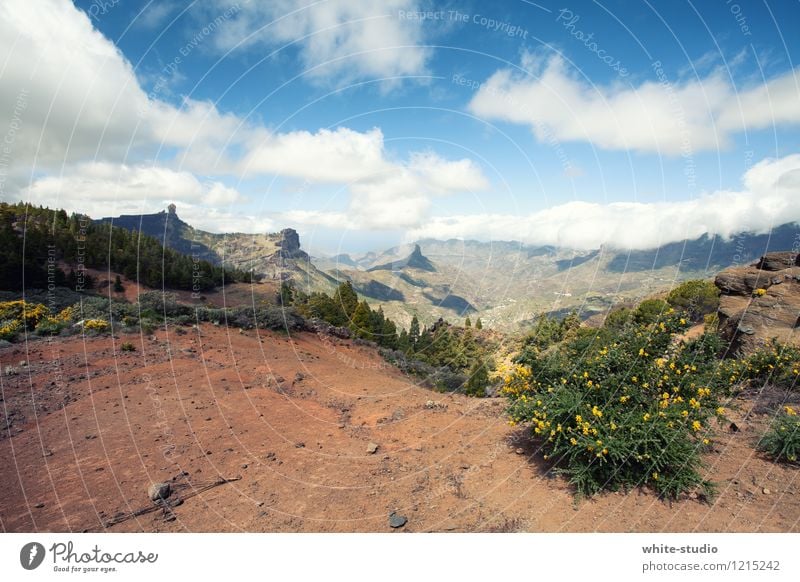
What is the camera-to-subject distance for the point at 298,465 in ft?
29.5

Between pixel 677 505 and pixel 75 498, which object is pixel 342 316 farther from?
pixel 677 505

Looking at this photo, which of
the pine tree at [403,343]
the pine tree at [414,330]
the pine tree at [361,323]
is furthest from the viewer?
the pine tree at [414,330]

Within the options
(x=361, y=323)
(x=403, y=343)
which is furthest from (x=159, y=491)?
(x=403, y=343)

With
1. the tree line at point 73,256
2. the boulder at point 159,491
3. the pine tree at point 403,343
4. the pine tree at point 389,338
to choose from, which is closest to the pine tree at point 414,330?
the pine tree at point 403,343

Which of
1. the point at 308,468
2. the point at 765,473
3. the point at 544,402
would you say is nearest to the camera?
the point at 765,473

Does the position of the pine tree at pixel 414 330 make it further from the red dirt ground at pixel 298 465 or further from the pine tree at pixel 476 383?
the red dirt ground at pixel 298 465

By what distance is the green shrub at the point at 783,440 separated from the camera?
7199 mm

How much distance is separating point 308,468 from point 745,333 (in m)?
19.5

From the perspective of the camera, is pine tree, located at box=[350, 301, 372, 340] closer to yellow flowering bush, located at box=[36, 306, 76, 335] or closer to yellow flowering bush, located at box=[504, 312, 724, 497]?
yellow flowering bush, located at box=[36, 306, 76, 335]

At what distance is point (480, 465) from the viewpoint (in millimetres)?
8461

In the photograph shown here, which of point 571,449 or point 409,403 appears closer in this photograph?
point 571,449

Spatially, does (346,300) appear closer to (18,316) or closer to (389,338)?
(389,338)

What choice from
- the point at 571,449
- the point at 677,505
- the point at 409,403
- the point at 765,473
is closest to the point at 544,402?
the point at 571,449

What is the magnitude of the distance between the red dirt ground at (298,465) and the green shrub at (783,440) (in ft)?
0.90
